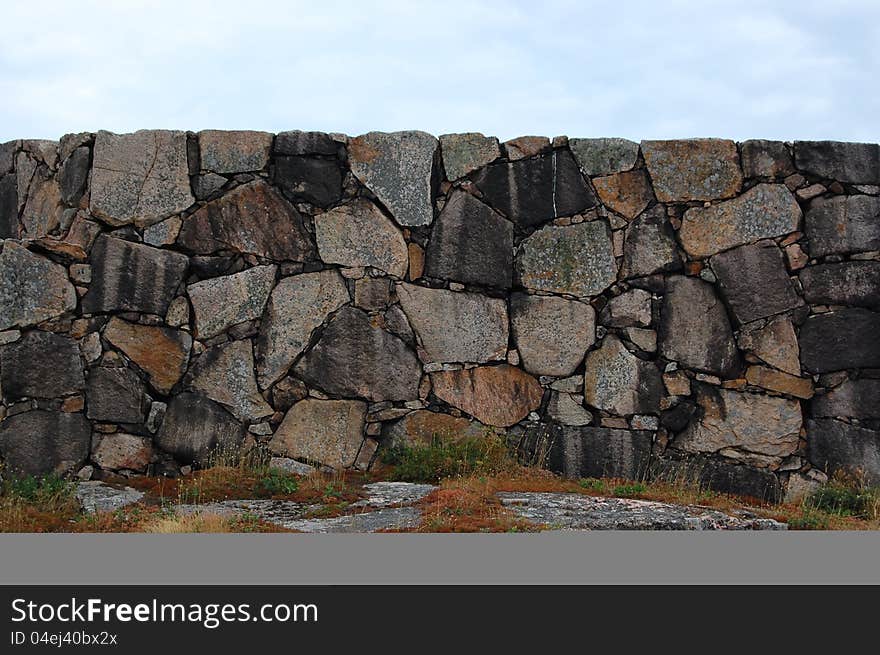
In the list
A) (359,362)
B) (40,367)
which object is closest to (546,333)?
(359,362)

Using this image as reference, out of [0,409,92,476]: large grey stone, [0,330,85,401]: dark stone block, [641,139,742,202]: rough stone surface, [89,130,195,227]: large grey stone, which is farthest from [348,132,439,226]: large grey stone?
[0,409,92,476]: large grey stone

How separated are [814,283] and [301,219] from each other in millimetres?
5056

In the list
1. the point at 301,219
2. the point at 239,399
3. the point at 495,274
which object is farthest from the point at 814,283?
the point at 239,399

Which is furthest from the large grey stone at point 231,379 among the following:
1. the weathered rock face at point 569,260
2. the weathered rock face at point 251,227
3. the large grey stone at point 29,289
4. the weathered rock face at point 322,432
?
the weathered rock face at point 569,260

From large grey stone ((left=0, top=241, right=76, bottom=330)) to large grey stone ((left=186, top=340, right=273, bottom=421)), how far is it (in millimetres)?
1305

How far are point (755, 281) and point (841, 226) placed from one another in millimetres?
1024

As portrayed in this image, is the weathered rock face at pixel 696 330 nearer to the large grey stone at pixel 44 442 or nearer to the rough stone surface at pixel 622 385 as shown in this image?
the rough stone surface at pixel 622 385

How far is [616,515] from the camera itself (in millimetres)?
7344

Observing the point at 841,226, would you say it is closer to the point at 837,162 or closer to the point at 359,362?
the point at 837,162

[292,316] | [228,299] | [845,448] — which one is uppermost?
[228,299]

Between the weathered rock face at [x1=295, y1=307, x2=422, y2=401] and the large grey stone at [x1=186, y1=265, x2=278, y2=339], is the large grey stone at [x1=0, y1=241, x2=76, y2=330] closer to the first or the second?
the large grey stone at [x1=186, y1=265, x2=278, y2=339]

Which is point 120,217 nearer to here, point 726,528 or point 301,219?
point 301,219

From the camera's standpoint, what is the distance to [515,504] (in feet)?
25.1

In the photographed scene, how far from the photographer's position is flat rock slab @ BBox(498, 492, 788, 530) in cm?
704
